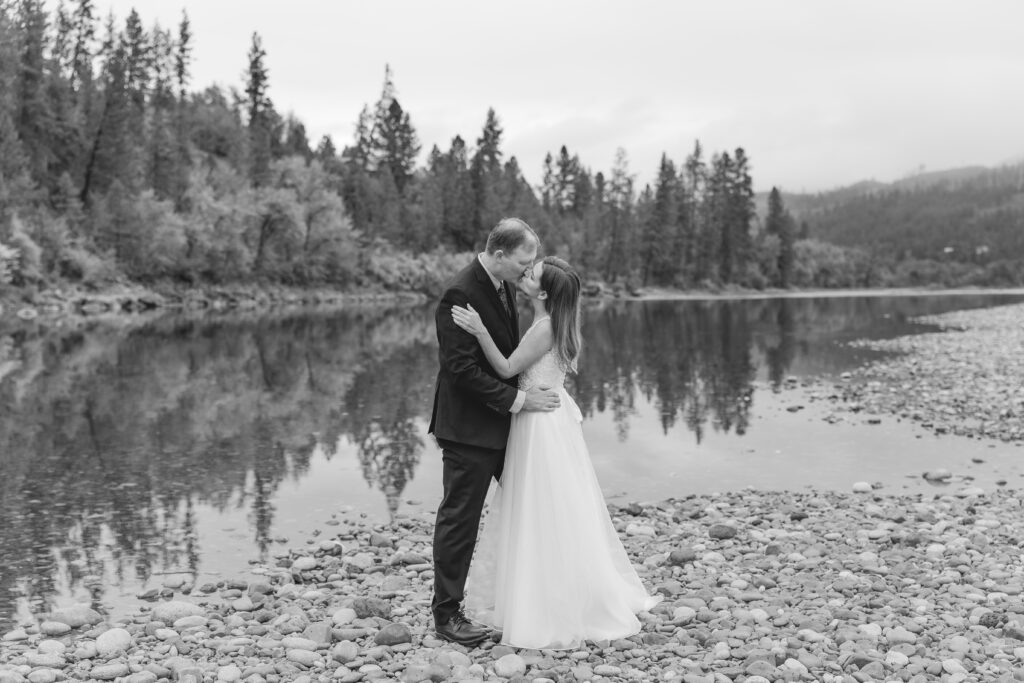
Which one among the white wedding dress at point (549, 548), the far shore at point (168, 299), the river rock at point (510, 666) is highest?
the far shore at point (168, 299)

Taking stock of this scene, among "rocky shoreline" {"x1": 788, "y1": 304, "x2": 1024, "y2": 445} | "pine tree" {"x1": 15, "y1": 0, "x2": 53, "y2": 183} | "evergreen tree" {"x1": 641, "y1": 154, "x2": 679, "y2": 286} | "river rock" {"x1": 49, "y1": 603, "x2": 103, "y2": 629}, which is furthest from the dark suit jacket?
"evergreen tree" {"x1": 641, "y1": 154, "x2": 679, "y2": 286}

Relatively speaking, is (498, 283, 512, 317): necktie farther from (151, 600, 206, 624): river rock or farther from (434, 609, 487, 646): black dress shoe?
(151, 600, 206, 624): river rock

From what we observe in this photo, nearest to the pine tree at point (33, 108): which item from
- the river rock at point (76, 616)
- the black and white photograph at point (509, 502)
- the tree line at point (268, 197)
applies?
the tree line at point (268, 197)

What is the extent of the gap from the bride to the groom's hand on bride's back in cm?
9

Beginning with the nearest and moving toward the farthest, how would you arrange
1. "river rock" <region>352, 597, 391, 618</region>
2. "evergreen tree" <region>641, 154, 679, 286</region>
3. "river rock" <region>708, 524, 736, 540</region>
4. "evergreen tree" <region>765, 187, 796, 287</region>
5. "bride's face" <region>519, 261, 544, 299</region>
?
"bride's face" <region>519, 261, 544, 299</region> → "river rock" <region>352, 597, 391, 618</region> → "river rock" <region>708, 524, 736, 540</region> → "evergreen tree" <region>641, 154, 679, 286</region> → "evergreen tree" <region>765, 187, 796, 287</region>

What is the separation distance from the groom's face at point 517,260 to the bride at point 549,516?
10 cm

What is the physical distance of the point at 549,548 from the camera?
635 centimetres

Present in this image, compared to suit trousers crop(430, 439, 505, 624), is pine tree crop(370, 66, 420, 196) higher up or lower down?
higher up

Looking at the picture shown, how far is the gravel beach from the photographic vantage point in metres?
5.75

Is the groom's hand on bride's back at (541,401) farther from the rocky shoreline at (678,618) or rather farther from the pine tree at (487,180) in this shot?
the pine tree at (487,180)

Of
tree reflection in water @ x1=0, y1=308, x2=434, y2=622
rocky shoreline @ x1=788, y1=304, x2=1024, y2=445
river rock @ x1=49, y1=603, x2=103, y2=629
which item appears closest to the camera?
river rock @ x1=49, y1=603, x2=103, y2=629

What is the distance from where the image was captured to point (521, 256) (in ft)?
20.6

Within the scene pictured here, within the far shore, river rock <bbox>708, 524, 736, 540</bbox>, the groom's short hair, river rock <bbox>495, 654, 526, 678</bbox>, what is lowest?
river rock <bbox>708, 524, 736, 540</bbox>

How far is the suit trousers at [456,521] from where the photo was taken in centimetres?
638
